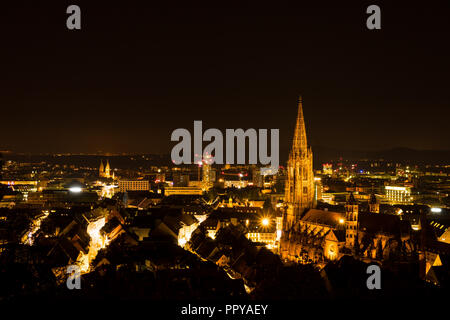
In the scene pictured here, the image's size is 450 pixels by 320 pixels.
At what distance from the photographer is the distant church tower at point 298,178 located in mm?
57844

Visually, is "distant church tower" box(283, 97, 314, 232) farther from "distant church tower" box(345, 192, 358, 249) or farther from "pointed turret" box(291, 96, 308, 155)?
"distant church tower" box(345, 192, 358, 249)

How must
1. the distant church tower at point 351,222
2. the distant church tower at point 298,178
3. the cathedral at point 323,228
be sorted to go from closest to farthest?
the cathedral at point 323,228 → the distant church tower at point 351,222 → the distant church tower at point 298,178

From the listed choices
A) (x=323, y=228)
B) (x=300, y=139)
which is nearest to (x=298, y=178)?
(x=300, y=139)

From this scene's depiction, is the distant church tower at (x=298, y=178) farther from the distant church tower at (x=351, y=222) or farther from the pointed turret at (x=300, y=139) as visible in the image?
the distant church tower at (x=351, y=222)

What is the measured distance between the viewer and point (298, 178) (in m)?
58.0

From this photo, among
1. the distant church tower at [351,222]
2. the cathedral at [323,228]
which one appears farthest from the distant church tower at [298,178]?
the distant church tower at [351,222]

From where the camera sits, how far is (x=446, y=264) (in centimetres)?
3688

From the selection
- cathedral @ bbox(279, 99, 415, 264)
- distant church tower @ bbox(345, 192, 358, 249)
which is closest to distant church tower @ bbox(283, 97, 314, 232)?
cathedral @ bbox(279, 99, 415, 264)

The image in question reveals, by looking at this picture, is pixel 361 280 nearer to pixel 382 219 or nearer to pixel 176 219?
pixel 382 219

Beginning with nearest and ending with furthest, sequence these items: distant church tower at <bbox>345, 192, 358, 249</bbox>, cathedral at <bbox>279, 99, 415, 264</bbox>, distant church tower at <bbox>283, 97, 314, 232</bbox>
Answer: cathedral at <bbox>279, 99, 415, 264</bbox>, distant church tower at <bbox>345, 192, 358, 249</bbox>, distant church tower at <bbox>283, 97, 314, 232</bbox>

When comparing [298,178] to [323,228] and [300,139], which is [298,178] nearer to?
[300,139]

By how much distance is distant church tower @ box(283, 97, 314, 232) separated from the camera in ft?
190

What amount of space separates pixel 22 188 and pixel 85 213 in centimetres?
7605
